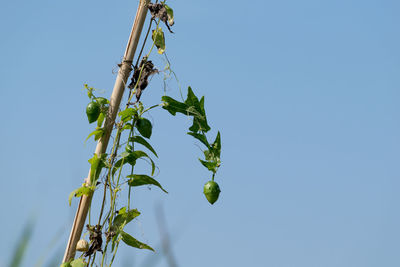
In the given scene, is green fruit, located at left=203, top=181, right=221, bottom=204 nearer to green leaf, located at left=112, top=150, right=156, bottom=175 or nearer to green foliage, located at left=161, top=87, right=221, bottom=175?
green foliage, located at left=161, top=87, right=221, bottom=175

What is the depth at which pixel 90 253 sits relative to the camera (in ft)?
5.50

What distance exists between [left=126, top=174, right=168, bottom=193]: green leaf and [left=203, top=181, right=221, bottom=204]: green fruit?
6.0 inches

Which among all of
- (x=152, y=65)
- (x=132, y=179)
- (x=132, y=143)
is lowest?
(x=132, y=179)

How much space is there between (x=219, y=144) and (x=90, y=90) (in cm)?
50

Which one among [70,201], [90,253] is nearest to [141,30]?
[70,201]

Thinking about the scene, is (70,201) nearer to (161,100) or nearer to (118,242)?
(118,242)

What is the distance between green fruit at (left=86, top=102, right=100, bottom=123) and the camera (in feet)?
5.63

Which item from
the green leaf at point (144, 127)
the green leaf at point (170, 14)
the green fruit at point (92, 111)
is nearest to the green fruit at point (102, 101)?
the green fruit at point (92, 111)

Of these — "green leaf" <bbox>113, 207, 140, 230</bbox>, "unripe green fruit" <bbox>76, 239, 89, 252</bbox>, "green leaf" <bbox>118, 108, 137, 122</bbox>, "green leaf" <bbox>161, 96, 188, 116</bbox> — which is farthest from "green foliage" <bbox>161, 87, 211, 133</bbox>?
"unripe green fruit" <bbox>76, 239, 89, 252</bbox>

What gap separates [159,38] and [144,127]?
0.35 m

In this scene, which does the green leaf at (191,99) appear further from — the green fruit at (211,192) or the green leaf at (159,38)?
the green fruit at (211,192)

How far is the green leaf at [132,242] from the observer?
174cm

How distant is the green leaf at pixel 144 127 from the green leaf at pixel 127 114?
0.11 ft

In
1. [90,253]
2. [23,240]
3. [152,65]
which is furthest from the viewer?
[152,65]
